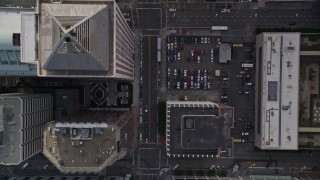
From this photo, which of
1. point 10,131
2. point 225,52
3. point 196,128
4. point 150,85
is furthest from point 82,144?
point 225,52

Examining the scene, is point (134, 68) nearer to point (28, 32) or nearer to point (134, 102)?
point (134, 102)

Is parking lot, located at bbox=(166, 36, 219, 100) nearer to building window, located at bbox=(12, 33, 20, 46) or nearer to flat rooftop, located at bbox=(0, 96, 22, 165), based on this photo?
building window, located at bbox=(12, 33, 20, 46)

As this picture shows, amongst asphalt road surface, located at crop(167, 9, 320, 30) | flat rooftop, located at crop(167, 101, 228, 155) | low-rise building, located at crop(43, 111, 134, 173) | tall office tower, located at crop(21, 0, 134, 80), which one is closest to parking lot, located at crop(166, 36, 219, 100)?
asphalt road surface, located at crop(167, 9, 320, 30)

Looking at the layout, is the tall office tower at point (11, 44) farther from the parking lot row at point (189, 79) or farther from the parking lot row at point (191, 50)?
the parking lot row at point (189, 79)

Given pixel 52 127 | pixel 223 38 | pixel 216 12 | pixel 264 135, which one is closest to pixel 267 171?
pixel 264 135

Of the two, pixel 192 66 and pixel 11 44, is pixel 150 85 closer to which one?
pixel 192 66
